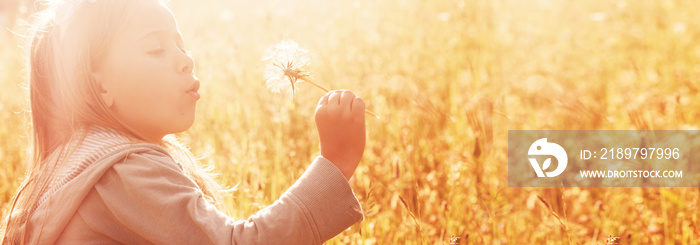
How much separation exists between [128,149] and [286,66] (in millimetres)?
408

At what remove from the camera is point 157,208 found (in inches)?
45.6

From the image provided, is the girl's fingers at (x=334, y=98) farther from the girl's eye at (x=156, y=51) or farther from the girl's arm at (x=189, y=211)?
the girl's eye at (x=156, y=51)

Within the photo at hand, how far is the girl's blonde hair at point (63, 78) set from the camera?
133 centimetres

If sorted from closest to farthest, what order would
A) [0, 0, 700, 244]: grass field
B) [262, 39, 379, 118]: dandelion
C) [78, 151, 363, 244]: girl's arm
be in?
[78, 151, 363, 244]: girl's arm → [262, 39, 379, 118]: dandelion → [0, 0, 700, 244]: grass field

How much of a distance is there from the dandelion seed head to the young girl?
13 cm

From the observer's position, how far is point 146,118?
1.34 metres

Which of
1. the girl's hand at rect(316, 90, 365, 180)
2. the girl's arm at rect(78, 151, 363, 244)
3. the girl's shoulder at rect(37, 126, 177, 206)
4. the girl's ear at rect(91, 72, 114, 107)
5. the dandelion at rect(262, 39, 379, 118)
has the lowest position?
the girl's arm at rect(78, 151, 363, 244)

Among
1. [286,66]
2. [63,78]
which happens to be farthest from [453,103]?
[63,78]

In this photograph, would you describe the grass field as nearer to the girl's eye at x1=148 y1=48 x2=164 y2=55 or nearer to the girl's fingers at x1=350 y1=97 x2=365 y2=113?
the girl's fingers at x1=350 y1=97 x2=365 y2=113

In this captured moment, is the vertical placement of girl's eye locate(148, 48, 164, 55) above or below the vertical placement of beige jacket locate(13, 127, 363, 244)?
above

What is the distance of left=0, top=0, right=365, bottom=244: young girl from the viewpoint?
3.87 feet

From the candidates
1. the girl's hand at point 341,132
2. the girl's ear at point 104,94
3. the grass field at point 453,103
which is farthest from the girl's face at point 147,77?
the grass field at point 453,103

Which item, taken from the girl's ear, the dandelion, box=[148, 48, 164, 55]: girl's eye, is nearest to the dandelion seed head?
the dandelion

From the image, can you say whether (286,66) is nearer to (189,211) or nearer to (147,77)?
(147,77)
